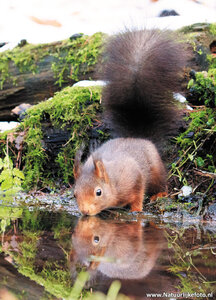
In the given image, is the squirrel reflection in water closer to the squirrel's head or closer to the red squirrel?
the squirrel's head

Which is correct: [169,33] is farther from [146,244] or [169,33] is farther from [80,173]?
[146,244]

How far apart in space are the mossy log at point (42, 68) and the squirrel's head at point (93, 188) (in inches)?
87.6

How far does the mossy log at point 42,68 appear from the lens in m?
5.70

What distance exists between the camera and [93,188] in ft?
11.8

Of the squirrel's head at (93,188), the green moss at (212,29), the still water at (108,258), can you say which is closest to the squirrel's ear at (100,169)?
the squirrel's head at (93,188)

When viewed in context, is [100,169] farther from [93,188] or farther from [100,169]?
[93,188]

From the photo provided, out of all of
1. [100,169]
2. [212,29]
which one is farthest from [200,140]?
[212,29]

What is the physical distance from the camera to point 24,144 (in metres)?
4.93

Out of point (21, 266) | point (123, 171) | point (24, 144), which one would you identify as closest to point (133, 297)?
point (21, 266)

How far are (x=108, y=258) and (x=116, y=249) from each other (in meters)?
0.19

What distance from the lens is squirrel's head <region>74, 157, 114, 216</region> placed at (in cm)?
352

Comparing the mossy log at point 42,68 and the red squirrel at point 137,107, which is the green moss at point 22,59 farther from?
the red squirrel at point 137,107

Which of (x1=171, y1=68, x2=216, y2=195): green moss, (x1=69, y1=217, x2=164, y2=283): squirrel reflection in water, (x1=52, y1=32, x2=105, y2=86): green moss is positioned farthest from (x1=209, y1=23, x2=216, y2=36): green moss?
(x1=69, y1=217, x2=164, y2=283): squirrel reflection in water

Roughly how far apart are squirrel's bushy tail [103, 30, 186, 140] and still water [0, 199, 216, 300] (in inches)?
62.9
